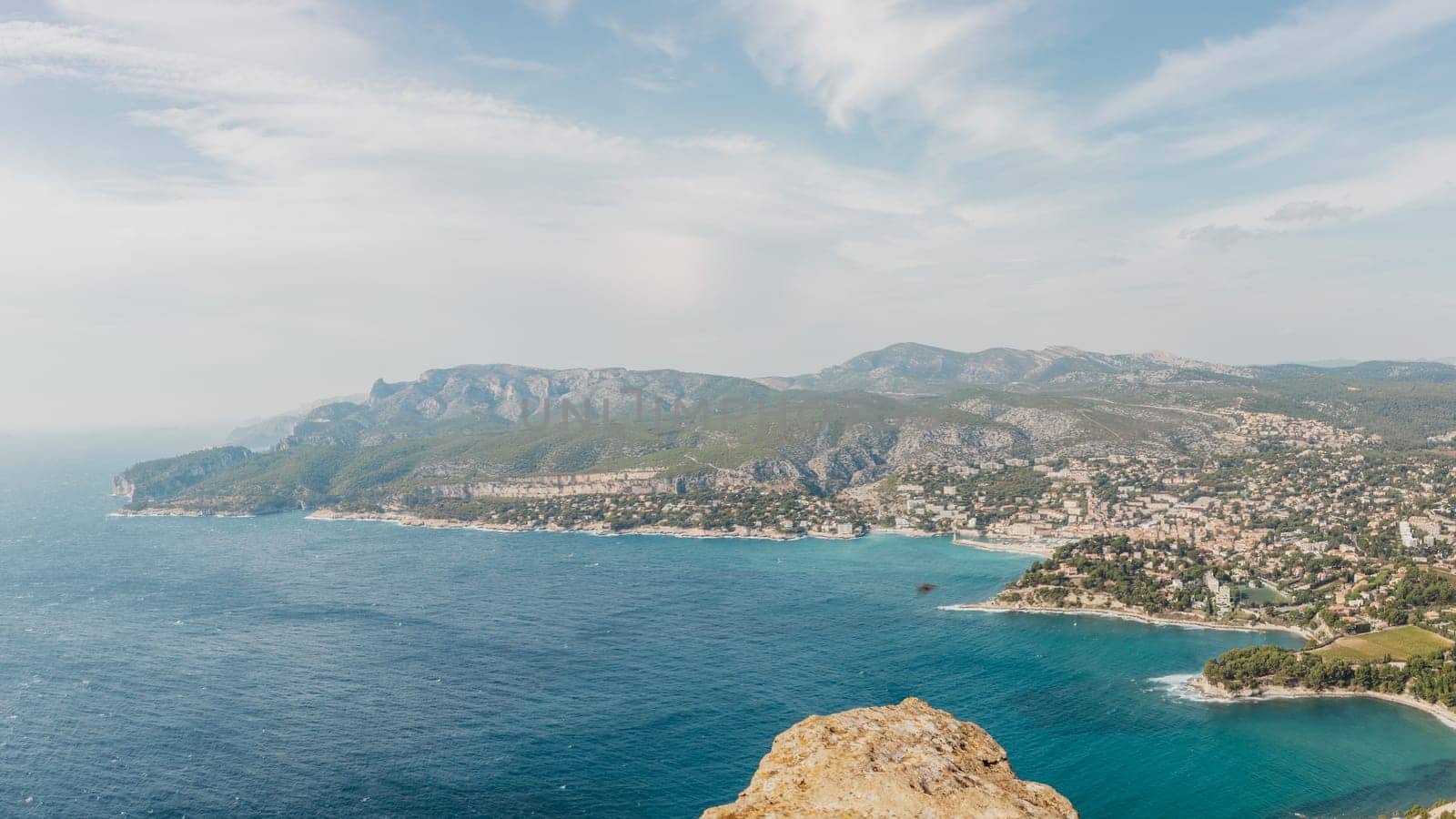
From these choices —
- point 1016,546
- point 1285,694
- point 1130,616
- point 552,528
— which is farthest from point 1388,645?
point 552,528

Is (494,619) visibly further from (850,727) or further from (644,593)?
(850,727)

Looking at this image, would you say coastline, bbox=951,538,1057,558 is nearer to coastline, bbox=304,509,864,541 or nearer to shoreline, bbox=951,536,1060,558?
shoreline, bbox=951,536,1060,558

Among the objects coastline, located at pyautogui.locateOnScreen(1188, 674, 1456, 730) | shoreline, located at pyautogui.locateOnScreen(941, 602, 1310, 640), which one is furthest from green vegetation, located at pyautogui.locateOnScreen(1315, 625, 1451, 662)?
shoreline, located at pyautogui.locateOnScreen(941, 602, 1310, 640)

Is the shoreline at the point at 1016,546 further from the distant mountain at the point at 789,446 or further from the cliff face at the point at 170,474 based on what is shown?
the cliff face at the point at 170,474

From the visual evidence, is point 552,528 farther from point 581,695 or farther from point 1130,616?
point 1130,616

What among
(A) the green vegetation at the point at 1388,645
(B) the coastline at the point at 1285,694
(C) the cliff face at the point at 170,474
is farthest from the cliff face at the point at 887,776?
(C) the cliff face at the point at 170,474

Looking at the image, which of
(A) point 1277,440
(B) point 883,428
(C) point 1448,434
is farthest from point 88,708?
(C) point 1448,434
